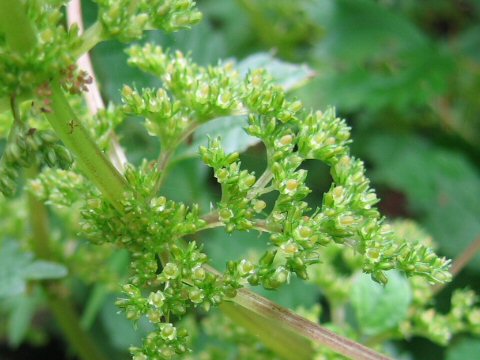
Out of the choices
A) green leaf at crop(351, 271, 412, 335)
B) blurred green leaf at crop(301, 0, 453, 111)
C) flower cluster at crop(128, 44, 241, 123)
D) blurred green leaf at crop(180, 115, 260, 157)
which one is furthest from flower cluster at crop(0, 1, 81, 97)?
blurred green leaf at crop(301, 0, 453, 111)

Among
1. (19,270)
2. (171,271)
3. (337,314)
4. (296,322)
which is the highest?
(171,271)

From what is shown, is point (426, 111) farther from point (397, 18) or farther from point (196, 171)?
point (196, 171)

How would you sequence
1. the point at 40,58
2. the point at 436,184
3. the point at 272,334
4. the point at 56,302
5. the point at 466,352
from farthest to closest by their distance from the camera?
1. the point at 436,184
2. the point at 56,302
3. the point at 466,352
4. the point at 272,334
5. the point at 40,58

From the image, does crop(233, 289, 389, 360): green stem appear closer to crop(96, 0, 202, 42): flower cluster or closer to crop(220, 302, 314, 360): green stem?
crop(220, 302, 314, 360): green stem

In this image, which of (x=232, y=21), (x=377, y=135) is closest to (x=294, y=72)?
(x=377, y=135)

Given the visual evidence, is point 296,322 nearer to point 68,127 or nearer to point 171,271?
point 171,271

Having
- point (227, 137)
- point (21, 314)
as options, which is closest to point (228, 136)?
point (227, 137)
